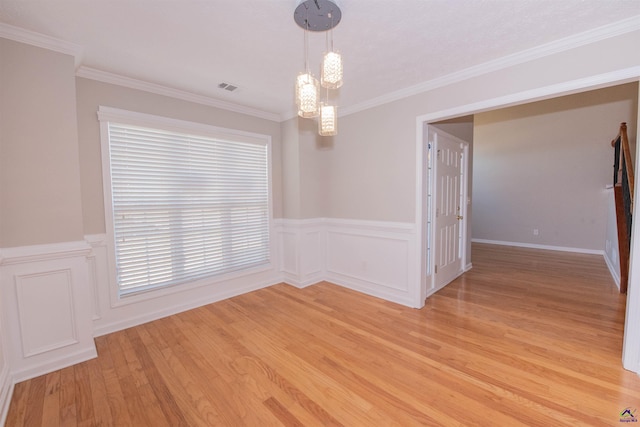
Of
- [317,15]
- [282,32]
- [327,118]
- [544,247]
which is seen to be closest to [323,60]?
[317,15]

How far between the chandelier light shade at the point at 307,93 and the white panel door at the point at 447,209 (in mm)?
2091

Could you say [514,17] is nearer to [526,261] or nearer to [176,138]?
[176,138]

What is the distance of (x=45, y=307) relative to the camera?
2.00 metres

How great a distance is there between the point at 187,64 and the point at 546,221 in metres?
7.23

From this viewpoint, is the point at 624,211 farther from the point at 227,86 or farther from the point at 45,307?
the point at 45,307

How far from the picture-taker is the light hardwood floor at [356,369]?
161 centimetres

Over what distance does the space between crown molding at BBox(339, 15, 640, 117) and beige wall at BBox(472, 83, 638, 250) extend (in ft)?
12.2

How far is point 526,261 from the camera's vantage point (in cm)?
492

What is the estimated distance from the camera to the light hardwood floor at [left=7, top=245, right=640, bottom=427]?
161 centimetres

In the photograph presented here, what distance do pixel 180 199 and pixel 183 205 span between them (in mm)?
75

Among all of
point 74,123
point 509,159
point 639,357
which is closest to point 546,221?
point 509,159

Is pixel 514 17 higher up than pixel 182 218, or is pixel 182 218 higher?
pixel 514 17

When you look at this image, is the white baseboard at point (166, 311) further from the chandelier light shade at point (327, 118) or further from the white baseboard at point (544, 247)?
the white baseboard at point (544, 247)

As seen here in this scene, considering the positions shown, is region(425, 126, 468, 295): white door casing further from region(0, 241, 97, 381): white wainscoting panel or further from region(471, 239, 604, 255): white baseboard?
region(0, 241, 97, 381): white wainscoting panel
